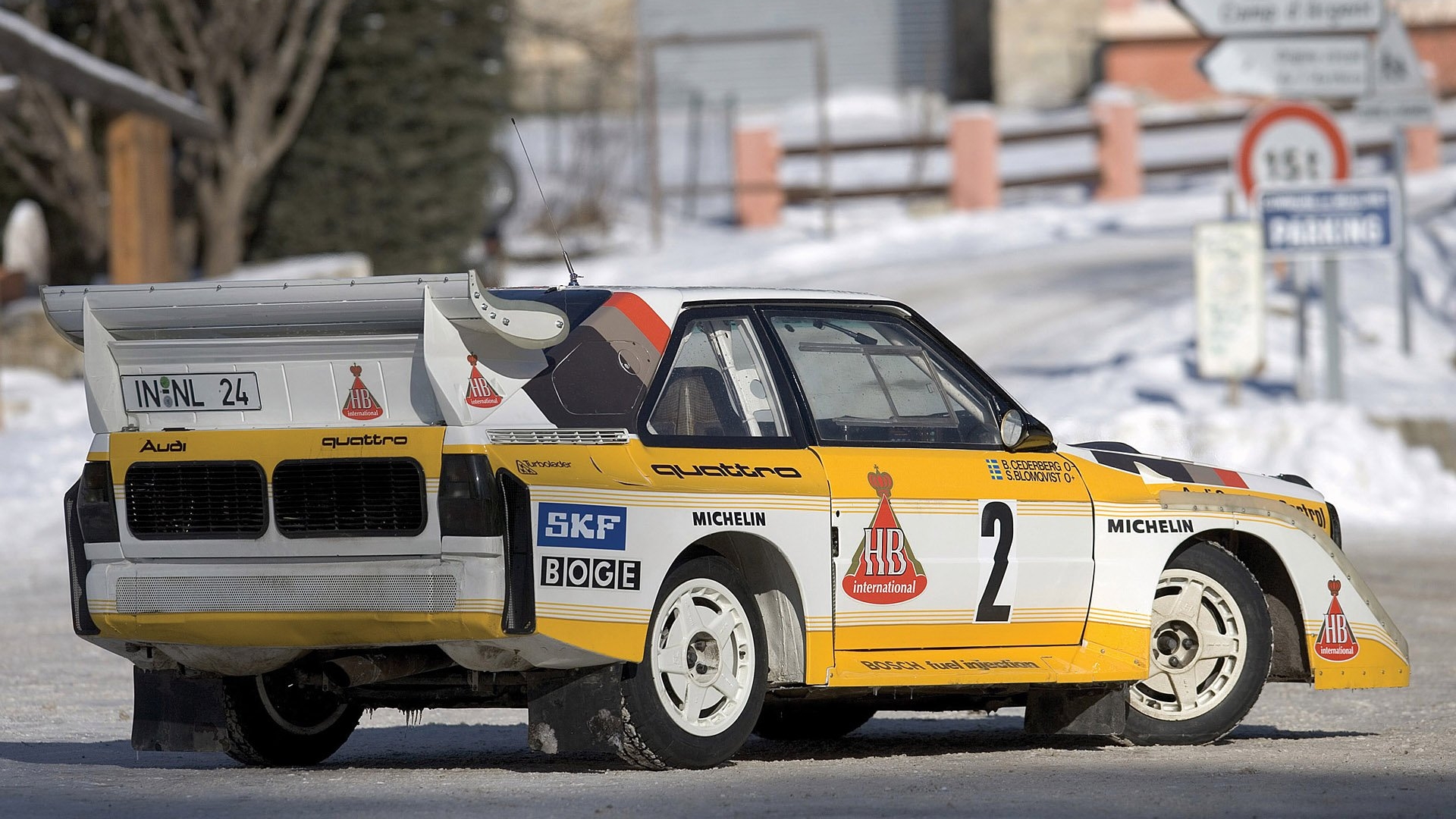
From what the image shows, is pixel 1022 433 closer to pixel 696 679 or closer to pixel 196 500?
pixel 696 679

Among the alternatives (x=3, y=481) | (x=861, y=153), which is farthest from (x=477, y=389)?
(x=861, y=153)

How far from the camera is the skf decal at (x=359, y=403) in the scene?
6.51m

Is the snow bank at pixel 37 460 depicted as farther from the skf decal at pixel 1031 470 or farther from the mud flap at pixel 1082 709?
the skf decal at pixel 1031 470

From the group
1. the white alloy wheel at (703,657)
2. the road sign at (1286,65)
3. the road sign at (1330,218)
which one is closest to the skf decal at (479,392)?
the white alloy wheel at (703,657)

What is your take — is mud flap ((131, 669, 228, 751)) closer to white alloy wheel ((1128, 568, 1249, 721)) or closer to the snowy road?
the snowy road

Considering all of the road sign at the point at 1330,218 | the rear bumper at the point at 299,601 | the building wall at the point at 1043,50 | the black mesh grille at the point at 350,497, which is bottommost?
the rear bumper at the point at 299,601

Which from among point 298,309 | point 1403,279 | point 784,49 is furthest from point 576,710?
point 784,49

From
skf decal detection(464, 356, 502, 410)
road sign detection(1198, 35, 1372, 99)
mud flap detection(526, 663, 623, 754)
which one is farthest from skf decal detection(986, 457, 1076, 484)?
road sign detection(1198, 35, 1372, 99)

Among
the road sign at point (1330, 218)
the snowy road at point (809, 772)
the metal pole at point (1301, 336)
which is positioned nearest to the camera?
the snowy road at point (809, 772)

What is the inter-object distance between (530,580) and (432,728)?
9.38 ft

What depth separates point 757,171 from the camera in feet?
106

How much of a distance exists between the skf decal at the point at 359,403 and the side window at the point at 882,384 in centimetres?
137

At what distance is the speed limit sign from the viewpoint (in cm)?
1748

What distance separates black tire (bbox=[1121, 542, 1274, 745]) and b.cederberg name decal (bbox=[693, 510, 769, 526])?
5.55 ft
